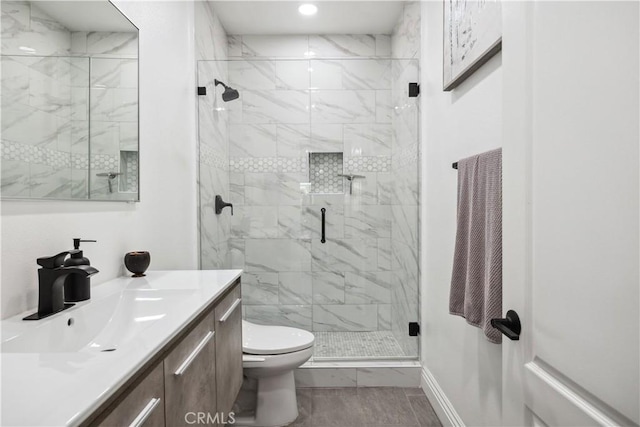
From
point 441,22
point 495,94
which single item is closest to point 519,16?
point 495,94

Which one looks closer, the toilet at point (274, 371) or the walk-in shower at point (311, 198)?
the toilet at point (274, 371)

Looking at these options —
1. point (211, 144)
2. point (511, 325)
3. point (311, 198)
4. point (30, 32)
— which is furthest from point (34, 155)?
point (311, 198)

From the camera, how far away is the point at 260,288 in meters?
2.90

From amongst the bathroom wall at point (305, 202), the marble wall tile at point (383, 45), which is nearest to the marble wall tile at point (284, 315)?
the bathroom wall at point (305, 202)

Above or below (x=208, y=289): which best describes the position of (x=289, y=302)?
below

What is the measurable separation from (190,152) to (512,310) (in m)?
2.13

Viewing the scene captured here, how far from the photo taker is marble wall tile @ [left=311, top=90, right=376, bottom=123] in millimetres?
2971

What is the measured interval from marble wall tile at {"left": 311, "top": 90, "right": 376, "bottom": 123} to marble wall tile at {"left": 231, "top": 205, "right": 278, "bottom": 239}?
0.83 meters

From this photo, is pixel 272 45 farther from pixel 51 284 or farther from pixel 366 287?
pixel 51 284

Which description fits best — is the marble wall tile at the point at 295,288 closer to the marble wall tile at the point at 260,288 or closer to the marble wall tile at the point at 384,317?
the marble wall tile at the point at 260,288

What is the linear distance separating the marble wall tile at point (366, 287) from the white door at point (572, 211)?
2030mm

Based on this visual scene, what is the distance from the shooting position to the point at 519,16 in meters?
0.85

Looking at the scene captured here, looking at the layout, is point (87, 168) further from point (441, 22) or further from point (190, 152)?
point (441, 22)

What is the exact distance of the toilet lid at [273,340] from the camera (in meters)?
1.98
